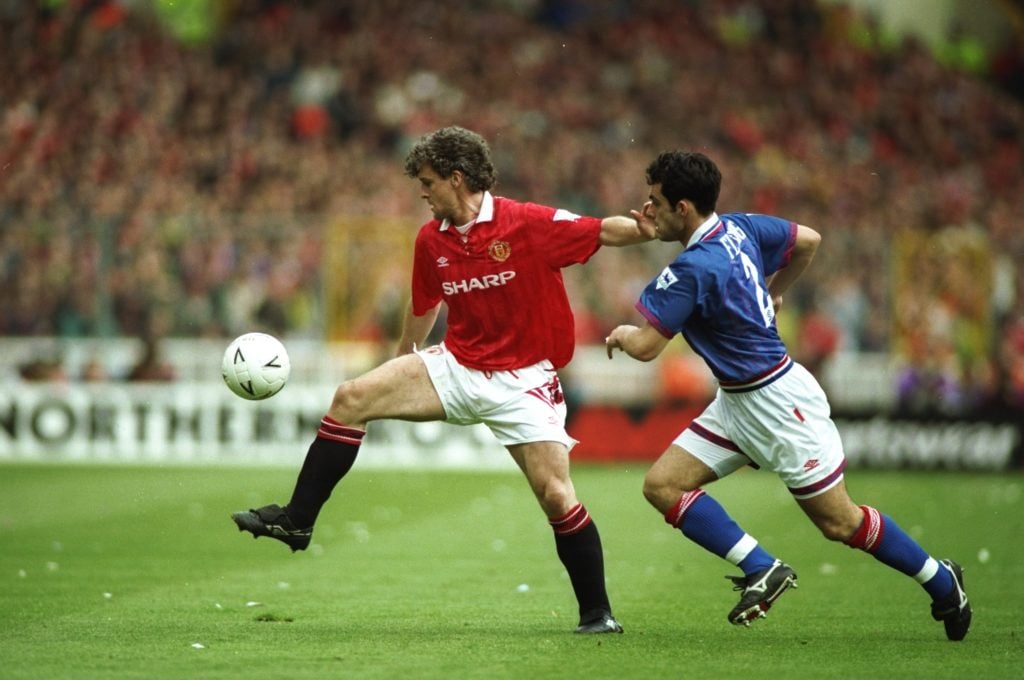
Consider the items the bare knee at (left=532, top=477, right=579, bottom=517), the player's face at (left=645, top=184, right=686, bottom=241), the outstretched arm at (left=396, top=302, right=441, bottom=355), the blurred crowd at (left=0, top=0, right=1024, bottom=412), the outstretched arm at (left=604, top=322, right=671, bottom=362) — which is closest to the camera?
the outstretched arm at (left=604, top=322, right=671, bottom=362)

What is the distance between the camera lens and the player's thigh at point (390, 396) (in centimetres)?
744

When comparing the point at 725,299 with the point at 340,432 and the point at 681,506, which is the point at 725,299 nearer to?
the point at 681,506

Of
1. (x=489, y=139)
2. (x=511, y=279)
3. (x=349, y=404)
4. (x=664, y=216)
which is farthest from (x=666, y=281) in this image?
(x=489, y=139)

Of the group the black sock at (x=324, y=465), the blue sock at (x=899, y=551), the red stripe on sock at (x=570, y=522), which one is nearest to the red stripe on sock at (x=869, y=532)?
the blue sock at (x=899, y=551)

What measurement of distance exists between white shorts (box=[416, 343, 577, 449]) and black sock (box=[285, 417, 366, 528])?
0.46 metres

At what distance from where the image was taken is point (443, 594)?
29.1 feet

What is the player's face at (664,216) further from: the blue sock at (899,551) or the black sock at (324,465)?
the black sock at (324,465)

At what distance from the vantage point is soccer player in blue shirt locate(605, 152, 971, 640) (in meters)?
7.04

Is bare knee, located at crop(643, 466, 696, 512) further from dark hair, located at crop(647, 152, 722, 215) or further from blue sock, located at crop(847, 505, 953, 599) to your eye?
dark hair, located at crop(647, 152, 722, 215)

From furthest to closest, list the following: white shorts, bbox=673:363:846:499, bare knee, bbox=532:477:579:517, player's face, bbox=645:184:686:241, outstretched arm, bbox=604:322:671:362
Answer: bare knee, bbox=532:477:579:517 → player's face, bbox=645:184:686:241 → white shorts, bbox=673:363:846:499 → outstretched arm, bbox=604:322:671:362

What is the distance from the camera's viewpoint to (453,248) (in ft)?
24.7

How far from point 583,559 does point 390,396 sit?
118cm

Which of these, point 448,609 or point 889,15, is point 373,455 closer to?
point 448,609

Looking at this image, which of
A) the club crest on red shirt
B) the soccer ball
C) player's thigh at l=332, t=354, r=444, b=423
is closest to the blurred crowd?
the soccer ball
